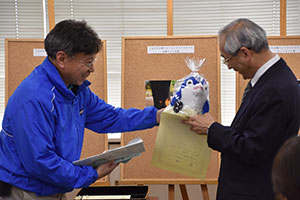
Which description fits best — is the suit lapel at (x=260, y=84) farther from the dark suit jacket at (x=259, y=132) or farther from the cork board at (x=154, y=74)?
the cork board at (x=154, y=74)

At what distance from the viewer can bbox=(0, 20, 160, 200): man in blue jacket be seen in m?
1.49

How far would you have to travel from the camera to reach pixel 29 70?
2.93m

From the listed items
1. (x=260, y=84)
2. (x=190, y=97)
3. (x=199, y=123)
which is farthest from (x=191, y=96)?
(x=260, y=84)

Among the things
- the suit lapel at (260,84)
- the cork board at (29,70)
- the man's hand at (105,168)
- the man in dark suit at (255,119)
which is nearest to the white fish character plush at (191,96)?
the man in dark suit at (255,119)

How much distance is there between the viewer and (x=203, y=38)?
281cm

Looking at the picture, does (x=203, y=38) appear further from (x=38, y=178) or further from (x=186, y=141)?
(x=38, y=178)

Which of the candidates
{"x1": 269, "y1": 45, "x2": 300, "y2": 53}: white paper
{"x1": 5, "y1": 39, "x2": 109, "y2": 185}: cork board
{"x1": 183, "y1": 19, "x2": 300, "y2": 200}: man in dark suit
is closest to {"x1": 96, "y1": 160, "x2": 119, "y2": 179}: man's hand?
{"x1": 183, "y1": 19, "x2": 300, "y2": 200}: man in dark suit

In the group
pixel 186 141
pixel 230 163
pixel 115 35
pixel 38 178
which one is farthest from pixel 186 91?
pixel 115 35

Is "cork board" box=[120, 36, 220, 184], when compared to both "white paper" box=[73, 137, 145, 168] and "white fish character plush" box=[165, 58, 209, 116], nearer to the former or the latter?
"white fish character plush" box=[165, 58, 209, 116]

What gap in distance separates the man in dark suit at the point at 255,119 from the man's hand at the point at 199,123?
0.01 m

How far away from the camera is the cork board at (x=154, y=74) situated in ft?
9.16

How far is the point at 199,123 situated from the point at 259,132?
0.36 meters

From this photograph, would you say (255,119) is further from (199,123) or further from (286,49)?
(286,49)

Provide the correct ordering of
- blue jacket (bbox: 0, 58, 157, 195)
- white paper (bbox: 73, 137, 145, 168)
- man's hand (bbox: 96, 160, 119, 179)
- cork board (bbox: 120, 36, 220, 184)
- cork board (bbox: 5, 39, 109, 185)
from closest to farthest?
blue jacket (bbox: 0, 58, 157, 195)
white paper (bbox: 73, 137, 145, 168)
man's hand (bbox: 96, 160, 119, 179)
cork board (bbox: 120, 36, 220, 184)
cork board (bbox: 5, 39, 109, 185)
